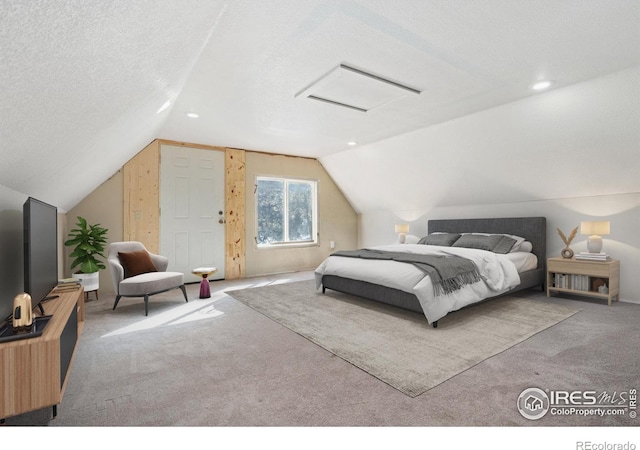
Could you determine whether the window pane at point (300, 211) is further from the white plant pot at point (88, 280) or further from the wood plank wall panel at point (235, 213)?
the white plant pot at point (88, 280)

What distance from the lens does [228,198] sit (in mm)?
5785

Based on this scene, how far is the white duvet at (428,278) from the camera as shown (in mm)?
3018

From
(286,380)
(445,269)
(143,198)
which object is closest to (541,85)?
(445,269)

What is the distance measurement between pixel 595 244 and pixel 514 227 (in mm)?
1008

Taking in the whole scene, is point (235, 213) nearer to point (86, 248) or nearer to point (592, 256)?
point (86, 248)

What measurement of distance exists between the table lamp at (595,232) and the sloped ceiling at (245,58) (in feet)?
5.63

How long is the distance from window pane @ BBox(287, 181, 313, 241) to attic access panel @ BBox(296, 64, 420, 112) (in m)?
3.13

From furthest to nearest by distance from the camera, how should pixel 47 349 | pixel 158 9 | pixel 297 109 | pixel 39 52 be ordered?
pixel 297 109 < pixel 47 349 < pixel 158 9 < pixel 39 52

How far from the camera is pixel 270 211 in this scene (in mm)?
6426

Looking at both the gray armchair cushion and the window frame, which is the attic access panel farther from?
the window frame

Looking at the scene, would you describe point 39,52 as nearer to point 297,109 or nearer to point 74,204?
point 297,109

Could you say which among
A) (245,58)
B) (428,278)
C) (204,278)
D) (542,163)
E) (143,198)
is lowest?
(204,278)

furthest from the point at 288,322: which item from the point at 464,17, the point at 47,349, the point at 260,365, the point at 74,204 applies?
the point at 74,204

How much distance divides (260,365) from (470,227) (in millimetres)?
4319
